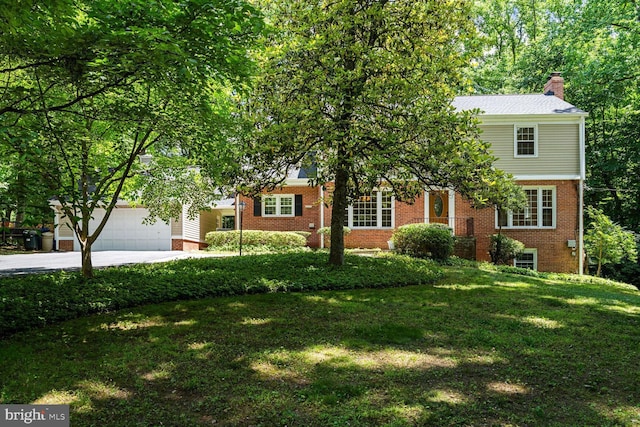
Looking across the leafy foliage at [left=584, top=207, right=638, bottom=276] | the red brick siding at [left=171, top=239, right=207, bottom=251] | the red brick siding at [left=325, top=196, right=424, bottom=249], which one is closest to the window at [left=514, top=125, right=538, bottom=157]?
the leafy foliage at [left=584, top=207, right=638, bottom=276]

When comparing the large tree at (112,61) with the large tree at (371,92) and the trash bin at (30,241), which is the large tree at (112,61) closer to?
the large tree at (371,92)

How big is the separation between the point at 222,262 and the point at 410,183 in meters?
5.15

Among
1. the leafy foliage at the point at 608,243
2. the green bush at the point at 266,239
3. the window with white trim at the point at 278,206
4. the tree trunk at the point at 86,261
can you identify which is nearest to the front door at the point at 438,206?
the green bush at the point at 266,239

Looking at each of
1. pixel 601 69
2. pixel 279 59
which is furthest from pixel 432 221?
pixel 279 59

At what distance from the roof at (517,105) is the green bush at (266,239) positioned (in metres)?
8.62

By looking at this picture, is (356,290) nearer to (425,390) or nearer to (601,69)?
(425,390)

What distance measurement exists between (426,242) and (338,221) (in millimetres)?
5012

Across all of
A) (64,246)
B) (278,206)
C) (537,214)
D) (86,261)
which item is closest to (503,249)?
(537,214)

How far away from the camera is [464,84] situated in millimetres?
10859

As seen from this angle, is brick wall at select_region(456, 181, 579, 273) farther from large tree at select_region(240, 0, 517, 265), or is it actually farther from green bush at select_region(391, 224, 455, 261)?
large tree at select_region(240, 0, 517, 265)

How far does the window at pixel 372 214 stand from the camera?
1994cm

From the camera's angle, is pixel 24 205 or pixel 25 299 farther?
pixel 25 299

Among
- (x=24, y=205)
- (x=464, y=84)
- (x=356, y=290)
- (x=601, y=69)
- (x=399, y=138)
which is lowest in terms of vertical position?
(x=356, y=290)

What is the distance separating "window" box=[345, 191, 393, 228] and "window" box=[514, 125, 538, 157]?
5.69m
